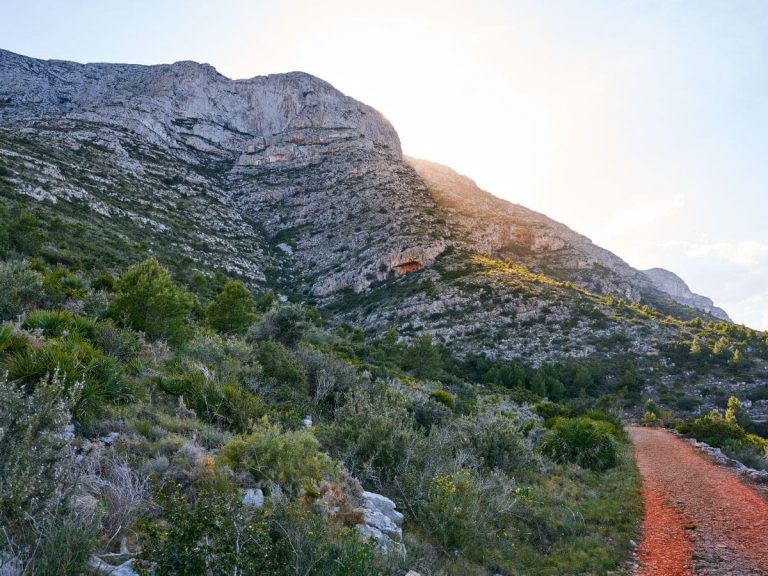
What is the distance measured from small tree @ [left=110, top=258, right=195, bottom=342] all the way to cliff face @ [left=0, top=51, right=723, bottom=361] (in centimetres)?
3009

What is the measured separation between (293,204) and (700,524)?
72.8 metres

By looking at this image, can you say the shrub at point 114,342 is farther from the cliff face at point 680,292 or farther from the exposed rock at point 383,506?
the cliff face at point 680,292

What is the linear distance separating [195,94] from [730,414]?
11172 centimetres

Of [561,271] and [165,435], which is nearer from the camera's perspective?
[165,435]

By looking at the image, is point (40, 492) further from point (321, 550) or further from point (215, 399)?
point (215, 399)

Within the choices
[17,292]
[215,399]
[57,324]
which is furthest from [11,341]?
[17,292]

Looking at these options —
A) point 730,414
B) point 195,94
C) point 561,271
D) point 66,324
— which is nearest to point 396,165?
point 561,271

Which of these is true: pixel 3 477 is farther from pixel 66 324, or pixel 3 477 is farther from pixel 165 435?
pixel 66 324

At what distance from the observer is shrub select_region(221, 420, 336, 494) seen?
4414mm

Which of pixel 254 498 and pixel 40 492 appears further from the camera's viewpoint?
pixel 254 498

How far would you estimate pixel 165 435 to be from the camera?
491cm

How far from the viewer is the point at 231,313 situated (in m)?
18.6

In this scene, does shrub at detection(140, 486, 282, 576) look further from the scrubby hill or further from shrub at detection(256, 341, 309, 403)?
shrub at detection(256, 341, 309, 403)

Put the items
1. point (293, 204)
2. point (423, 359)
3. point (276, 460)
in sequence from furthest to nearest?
1. point (293, 204)
2. point (423, 359)
3. point (276, 460)
